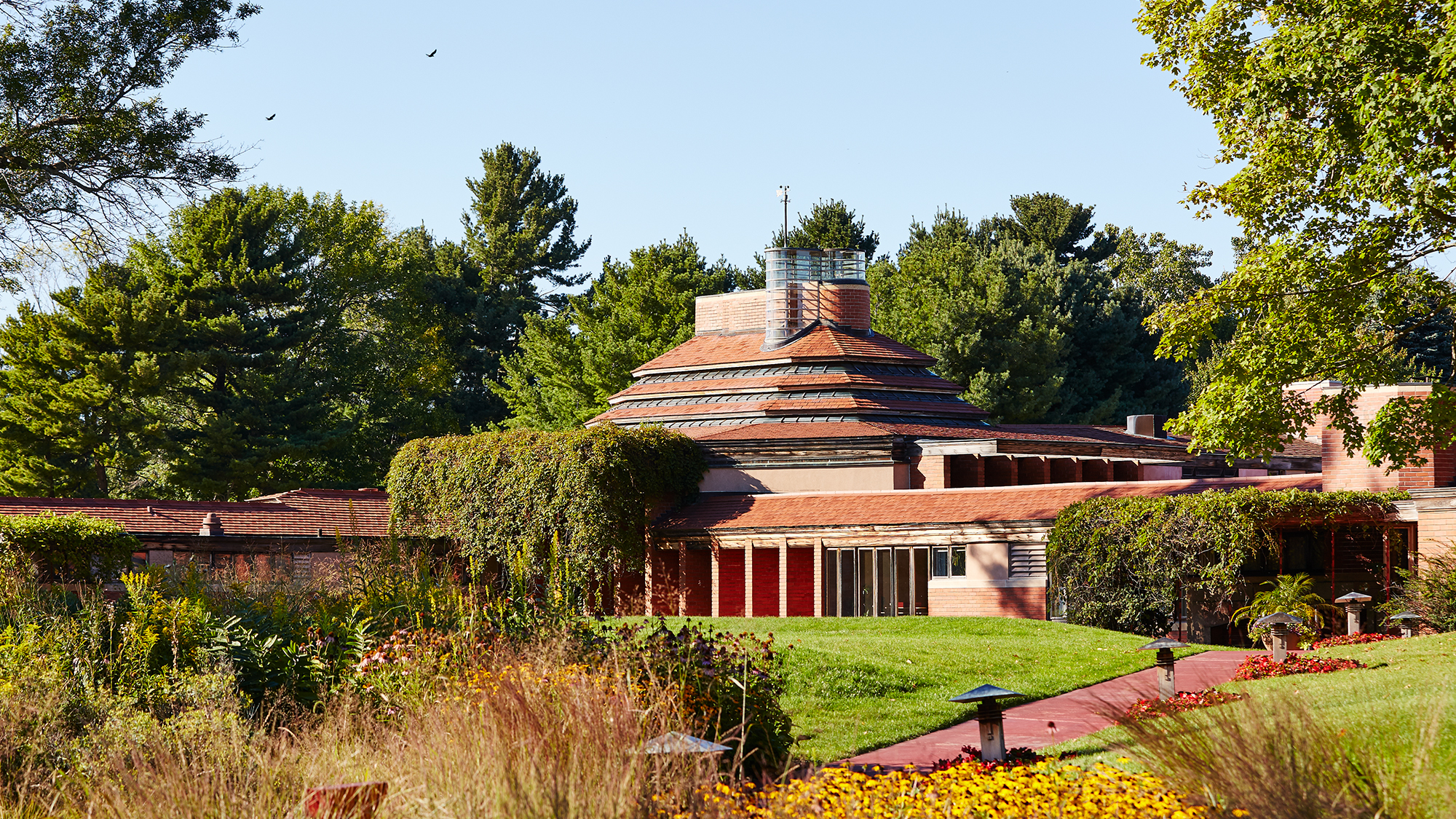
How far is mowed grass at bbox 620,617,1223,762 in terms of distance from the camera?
44.3ft

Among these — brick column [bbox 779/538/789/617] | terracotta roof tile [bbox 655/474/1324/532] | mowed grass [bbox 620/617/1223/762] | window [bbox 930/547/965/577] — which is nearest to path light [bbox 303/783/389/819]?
mowed grass [bbox 620/617/1223/762]

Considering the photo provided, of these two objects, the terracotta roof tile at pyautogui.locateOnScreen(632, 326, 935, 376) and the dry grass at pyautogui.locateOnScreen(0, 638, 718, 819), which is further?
the terracotta roof tile at pyautogui.locateOnScreen(632, 326, 935, 376)

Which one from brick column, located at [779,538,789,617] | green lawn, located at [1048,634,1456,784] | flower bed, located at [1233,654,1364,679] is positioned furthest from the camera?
brick column, located at [779,538,789,617]

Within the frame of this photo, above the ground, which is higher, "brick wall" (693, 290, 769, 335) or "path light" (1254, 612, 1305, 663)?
"brick wall" (693, 290, 769, 335)

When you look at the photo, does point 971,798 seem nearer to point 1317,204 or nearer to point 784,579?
point 1317,204

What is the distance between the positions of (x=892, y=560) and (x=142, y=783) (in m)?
24.0

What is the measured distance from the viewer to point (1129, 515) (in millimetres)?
25172

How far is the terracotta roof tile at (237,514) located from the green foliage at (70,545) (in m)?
2.81

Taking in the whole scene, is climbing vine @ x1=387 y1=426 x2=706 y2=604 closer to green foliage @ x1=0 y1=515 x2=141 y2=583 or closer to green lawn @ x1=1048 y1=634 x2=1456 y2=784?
green foliage @ x1=0 y1=515 x2=141 y2=583

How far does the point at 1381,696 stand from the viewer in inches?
482

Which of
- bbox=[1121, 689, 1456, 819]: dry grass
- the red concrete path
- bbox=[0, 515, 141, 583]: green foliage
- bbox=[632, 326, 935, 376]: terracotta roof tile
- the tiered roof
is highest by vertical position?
bbox=[632, 326, 935, 376]: terracotta roof tile

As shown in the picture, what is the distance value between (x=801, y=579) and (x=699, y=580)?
3077mm

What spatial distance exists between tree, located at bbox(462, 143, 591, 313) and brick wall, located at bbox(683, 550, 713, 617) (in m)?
38.6

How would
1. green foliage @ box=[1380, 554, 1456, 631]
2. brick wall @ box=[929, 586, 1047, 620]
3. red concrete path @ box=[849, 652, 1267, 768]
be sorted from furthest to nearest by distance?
1. brick wall @ box=[929, 586, 1047, 620]
2. green foliage @ box=[1380, 554, 1456, 631]
3. red concrete path @ box=[849, 652, 1267, 768]
